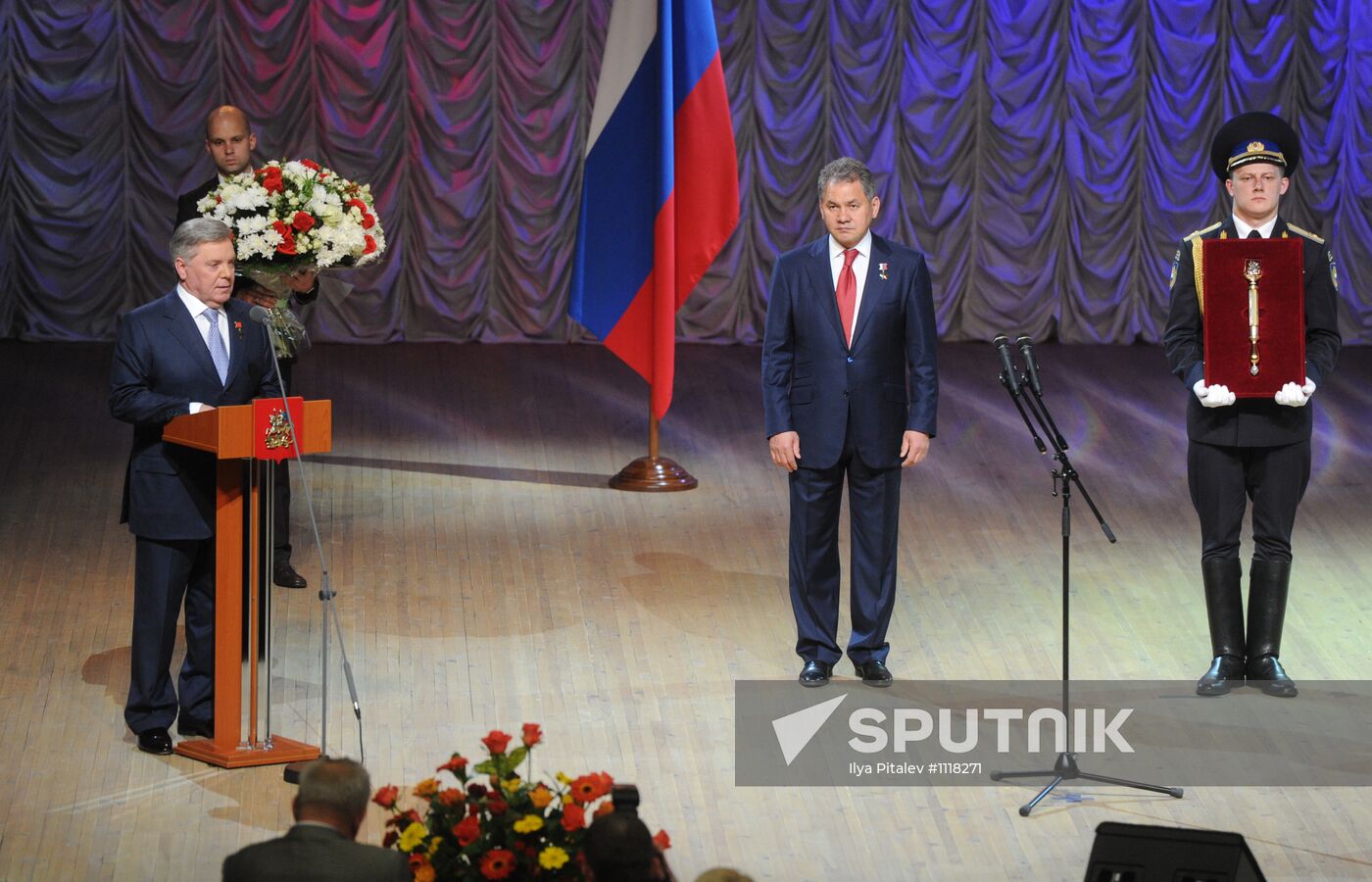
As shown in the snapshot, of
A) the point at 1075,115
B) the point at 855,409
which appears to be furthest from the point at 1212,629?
the point at 1075,115

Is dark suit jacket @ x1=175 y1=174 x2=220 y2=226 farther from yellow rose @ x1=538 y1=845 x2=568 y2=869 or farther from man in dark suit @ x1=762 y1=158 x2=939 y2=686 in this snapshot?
yellow rose @ x1=538 y1=845 x2=568 y2=869

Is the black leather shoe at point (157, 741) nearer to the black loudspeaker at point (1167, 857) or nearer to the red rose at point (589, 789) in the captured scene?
the red rose at point (589, 789)

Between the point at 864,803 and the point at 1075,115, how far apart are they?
319 inches

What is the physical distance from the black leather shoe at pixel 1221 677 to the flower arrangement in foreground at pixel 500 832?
273 cm

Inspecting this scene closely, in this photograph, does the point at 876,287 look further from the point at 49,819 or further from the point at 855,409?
the point at 49,819

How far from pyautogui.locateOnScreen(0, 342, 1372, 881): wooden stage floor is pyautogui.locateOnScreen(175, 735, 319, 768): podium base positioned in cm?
5

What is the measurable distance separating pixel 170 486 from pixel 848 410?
1.90 meters

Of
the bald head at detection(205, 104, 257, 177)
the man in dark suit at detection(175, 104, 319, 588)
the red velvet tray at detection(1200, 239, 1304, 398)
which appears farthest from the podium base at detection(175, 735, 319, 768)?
the red velvet tray at detection(1200, 239, 1304, 398)

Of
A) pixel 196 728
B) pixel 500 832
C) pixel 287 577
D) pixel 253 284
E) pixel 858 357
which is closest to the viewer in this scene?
pixel 500 832

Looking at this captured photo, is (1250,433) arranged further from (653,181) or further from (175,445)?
(653,181)

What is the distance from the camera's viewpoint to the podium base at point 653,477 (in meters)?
7.57

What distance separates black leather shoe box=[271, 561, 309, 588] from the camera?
627 cm

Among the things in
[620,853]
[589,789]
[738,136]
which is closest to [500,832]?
[589,789]

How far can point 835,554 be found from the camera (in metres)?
5.40
